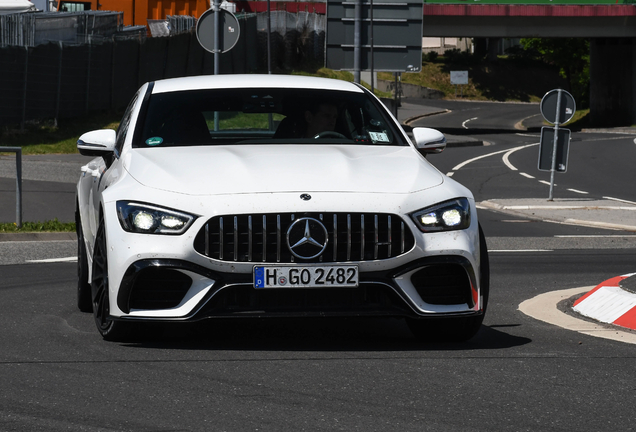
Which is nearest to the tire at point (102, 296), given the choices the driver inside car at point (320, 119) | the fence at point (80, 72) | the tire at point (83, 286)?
the tire at point (83, 286)

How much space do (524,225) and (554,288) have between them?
7395mm

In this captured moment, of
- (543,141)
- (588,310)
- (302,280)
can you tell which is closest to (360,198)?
(302,280)

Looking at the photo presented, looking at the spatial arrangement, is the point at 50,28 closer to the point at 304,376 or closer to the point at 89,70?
the point at 89,70

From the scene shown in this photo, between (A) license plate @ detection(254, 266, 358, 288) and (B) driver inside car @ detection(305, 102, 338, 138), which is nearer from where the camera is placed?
(A) license plate @ detection(254, 266, 358, 288)

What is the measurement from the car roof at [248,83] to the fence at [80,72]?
73.4ft

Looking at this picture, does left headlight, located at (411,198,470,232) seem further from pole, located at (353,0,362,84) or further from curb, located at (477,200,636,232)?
pole, located at (353,0,362,84)

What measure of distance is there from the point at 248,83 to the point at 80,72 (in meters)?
26.9

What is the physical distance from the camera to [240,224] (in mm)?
5977

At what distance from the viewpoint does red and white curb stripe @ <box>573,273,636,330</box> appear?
735 centimetres

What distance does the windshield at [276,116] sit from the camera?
24.0ft

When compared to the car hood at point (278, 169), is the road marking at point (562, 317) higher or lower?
lower

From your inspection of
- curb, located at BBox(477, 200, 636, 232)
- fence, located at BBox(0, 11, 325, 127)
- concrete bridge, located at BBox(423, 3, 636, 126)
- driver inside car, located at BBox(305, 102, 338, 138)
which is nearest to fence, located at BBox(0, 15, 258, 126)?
fence, located at BBox(0, 11, 325, 127)

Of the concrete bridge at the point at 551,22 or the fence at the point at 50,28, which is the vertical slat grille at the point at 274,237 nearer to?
the fence at the point at 50,28

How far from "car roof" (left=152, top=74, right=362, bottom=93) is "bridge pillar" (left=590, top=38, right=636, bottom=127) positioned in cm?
5555
